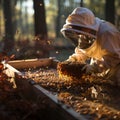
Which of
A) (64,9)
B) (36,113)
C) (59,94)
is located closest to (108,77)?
(59,94)

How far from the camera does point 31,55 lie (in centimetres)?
920

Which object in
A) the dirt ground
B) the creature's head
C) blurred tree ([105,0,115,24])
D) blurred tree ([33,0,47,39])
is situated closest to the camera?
the dirt ground

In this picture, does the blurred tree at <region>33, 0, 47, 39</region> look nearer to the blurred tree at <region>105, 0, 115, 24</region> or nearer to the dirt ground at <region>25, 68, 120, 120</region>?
the blurred tree at <region>105, 0, 115, 24</region>

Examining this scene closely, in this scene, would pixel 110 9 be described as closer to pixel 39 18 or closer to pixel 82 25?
pixel 39 18

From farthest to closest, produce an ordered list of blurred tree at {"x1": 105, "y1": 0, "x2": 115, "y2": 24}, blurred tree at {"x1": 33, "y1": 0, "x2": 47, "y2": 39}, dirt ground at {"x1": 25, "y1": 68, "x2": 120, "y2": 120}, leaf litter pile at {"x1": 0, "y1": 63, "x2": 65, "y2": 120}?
blurred tree at {"x1": 105, "y1": 0, "x2": 115, "y2": 24} < blurred tree at {"x1": 33, "y1": 0, "x2": 47, "y2": 39} < leaf litter pile at {"x1": 0, "y1": 63, "x2": 65, "y2": 120} < dirt ground at {"x1": 25, "y1": 68, "x2": 120, "y2": 120}

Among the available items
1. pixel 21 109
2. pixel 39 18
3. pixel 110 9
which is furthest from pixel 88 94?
pixel 110 9

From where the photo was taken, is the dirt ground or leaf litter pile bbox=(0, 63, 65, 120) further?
leaf litter pile bbox=(0, 63, 65, 120)

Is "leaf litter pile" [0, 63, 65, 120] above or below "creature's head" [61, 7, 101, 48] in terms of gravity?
below

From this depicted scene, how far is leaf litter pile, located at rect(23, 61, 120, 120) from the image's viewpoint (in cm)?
364

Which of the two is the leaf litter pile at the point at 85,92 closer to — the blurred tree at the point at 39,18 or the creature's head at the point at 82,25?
the creature's head at the point at 82,25

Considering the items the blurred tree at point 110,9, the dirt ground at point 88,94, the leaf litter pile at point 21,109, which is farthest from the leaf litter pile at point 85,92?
the blurred tree at point 110,9

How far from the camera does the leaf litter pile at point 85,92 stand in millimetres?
3641

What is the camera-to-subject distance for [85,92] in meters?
4.50

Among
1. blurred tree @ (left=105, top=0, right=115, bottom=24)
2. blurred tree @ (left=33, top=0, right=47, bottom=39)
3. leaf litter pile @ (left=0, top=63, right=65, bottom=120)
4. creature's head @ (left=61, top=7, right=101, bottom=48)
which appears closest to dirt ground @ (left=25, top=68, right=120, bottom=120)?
leaf litter pile @ (left=0, top=63, right=65, bottom=120)
